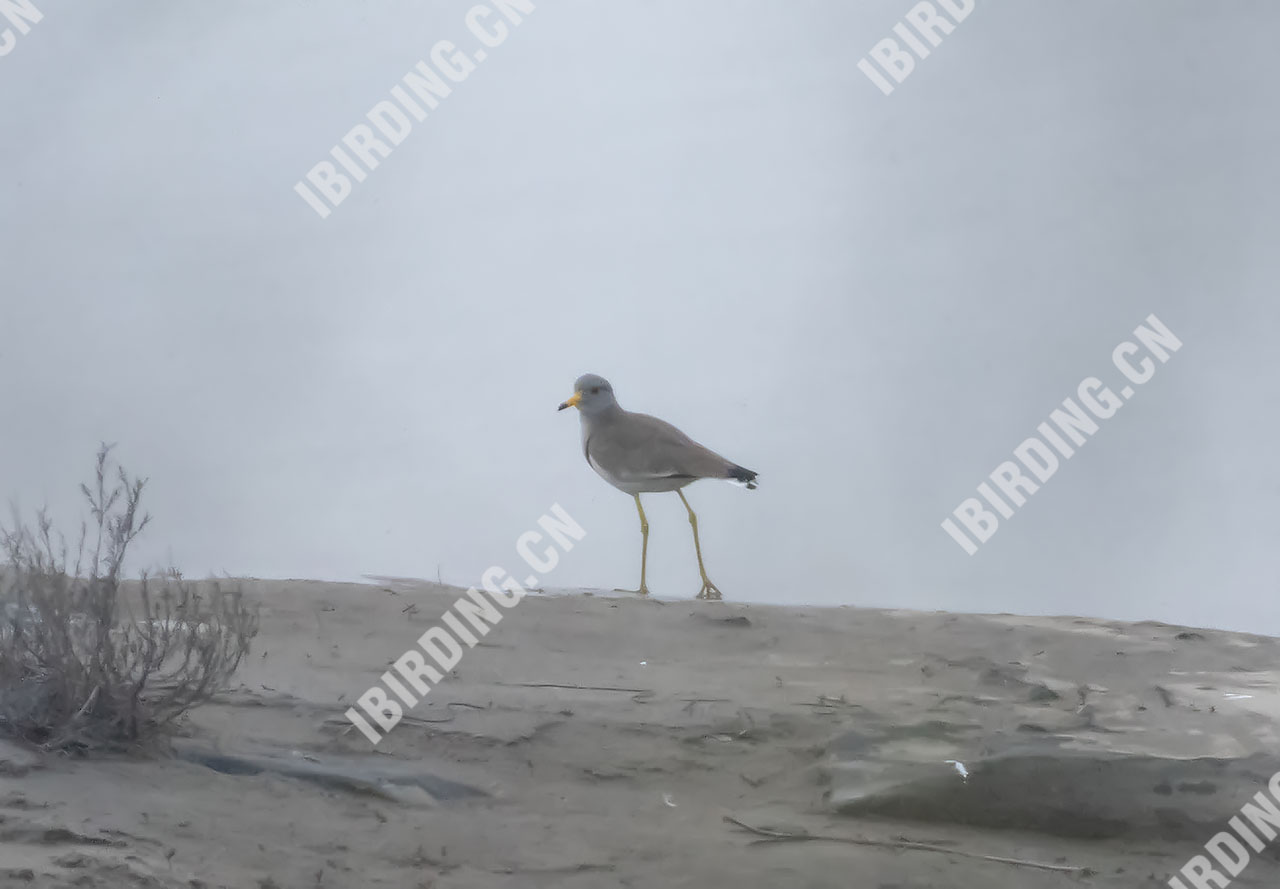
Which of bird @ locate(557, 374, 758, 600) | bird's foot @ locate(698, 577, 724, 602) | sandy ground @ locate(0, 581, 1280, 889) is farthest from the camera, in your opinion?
bird's foot @ locate(698, 577, 724, 602)

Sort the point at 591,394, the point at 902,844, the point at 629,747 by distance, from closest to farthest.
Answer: the point at 902,844
the point at 629,747
the point at 591,394

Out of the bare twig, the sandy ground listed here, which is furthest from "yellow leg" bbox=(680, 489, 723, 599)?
the bare twig

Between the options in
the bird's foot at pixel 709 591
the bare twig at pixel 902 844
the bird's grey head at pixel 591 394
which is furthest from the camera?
the bird's grey head at pixel 591 394

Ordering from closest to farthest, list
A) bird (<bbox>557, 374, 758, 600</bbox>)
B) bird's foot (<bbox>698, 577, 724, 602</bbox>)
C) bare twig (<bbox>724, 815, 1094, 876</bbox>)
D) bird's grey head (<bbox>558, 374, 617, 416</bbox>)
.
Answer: bare twig (<bbox>724, 815, 1094, 876</bbox>) < bird (<bbox>557, 374, 758, 600</bbox>) < bird's foot (<bbox>698, 577, 724, 602</bbox>) < bird's grey head (<bbox>558, 374, 617, 416</bbox>)

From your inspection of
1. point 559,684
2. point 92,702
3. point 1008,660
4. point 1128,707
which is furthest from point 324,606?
point 1128,707

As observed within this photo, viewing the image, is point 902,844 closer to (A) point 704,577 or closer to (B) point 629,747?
(B) point 629,747

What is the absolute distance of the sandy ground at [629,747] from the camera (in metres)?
3.03

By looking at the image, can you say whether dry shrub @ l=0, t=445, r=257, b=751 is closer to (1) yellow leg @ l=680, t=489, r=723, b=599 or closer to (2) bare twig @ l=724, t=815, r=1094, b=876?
(2) bare twig @ l=724, t=815, r=1094, b=876

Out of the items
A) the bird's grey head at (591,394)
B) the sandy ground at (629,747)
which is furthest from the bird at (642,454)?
the sandy ground at (629,747)

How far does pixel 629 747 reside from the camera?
151 inches

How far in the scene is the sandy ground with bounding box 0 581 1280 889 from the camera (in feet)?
9.93

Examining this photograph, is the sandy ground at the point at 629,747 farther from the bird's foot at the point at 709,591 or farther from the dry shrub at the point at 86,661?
the bird's foot at the point at 709,591

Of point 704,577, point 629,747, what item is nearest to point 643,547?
point 704,577

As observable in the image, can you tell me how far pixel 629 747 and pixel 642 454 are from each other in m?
2.61
